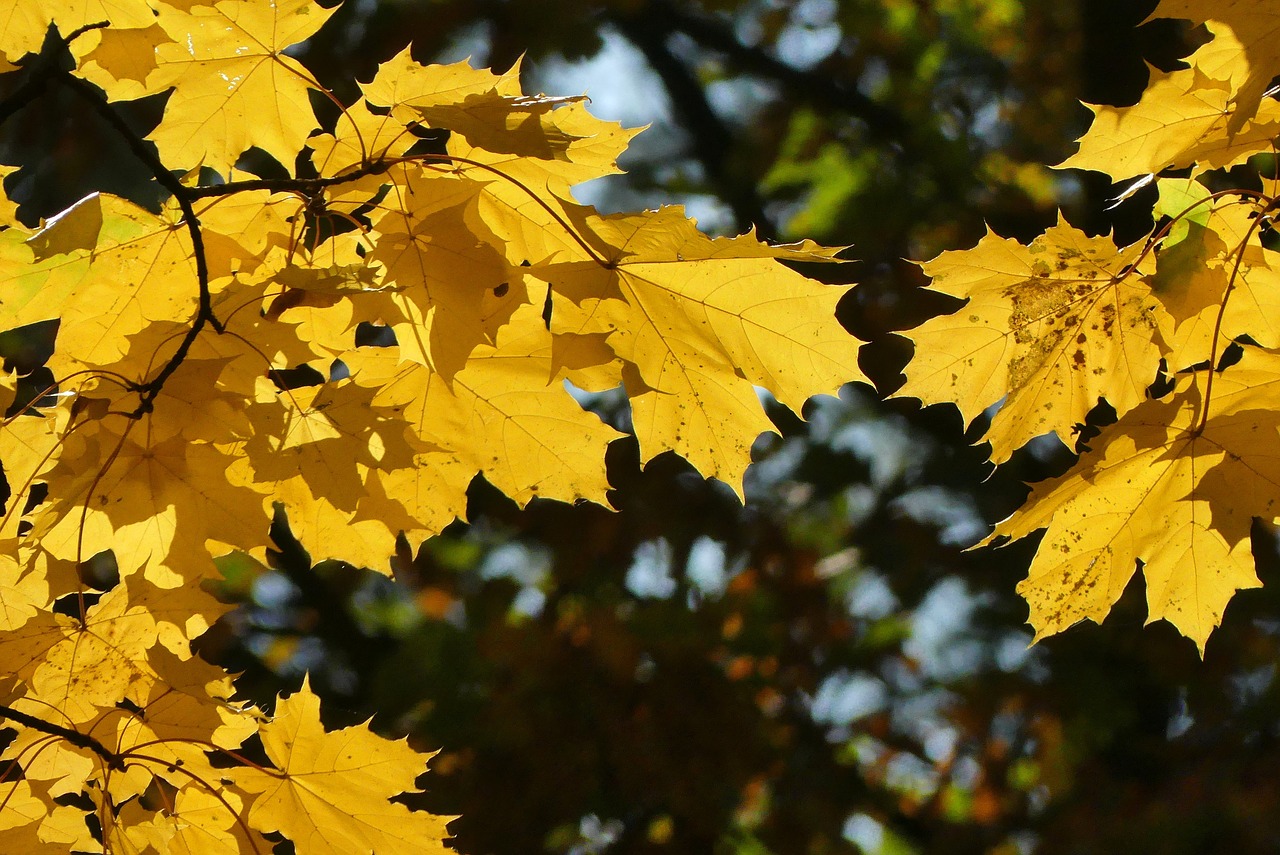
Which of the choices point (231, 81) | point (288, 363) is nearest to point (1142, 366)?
point (288, 363)

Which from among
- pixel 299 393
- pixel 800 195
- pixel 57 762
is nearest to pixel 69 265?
pixel 299 393

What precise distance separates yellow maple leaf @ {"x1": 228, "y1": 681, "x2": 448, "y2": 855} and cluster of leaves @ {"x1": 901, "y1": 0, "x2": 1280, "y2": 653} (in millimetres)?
820

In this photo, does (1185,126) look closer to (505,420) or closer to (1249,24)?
(1249,24)

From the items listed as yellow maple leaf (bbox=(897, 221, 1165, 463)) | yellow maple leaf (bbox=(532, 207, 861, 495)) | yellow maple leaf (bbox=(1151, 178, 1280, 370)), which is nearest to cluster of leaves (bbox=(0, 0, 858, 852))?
yellow maple leaf (bbox=(532, 207, 861, 495))

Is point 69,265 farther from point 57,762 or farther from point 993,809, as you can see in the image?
point 993,809

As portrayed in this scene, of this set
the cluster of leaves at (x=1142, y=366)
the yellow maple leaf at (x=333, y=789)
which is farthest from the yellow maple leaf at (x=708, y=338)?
the yellow maple leaf at (x=333, y=789)

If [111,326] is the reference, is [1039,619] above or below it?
below

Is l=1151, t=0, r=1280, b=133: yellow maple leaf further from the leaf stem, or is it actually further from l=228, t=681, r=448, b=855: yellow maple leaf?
l=228, t=681, r=448, b=855: yellow maple leaf

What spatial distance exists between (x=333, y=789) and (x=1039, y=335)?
3.56 feet

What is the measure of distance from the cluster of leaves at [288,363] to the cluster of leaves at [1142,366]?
29 centimetres

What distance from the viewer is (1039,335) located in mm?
1363

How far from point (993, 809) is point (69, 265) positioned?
500 cm

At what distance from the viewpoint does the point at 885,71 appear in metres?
5.41

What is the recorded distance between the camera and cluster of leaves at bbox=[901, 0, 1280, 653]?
120 cm
